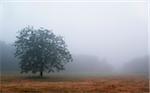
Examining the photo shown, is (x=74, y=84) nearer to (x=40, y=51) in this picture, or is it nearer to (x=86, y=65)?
(x=86, y=65)

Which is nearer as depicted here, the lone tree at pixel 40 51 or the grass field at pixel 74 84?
the grass field at pixel 74 84

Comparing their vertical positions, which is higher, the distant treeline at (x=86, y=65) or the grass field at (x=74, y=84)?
the distant treeline at (x=86, y=65)

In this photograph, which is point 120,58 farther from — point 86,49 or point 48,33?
point 48,33

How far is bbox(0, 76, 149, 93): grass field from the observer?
20.4 feet

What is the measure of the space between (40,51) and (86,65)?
0.90 m

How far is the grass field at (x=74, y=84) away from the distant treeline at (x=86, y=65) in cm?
13

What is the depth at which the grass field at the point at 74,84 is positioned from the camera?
6.21m

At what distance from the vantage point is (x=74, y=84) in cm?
631

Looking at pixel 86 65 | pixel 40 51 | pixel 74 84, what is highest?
pixel 40 51

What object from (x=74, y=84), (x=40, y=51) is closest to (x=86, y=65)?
(x=74, y=84)

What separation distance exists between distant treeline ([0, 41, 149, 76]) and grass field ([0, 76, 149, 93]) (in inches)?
5.1

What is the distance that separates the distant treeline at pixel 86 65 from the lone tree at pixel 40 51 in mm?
118

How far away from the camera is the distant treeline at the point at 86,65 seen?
634 cm

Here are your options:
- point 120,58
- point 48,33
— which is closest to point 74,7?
point 48,33
